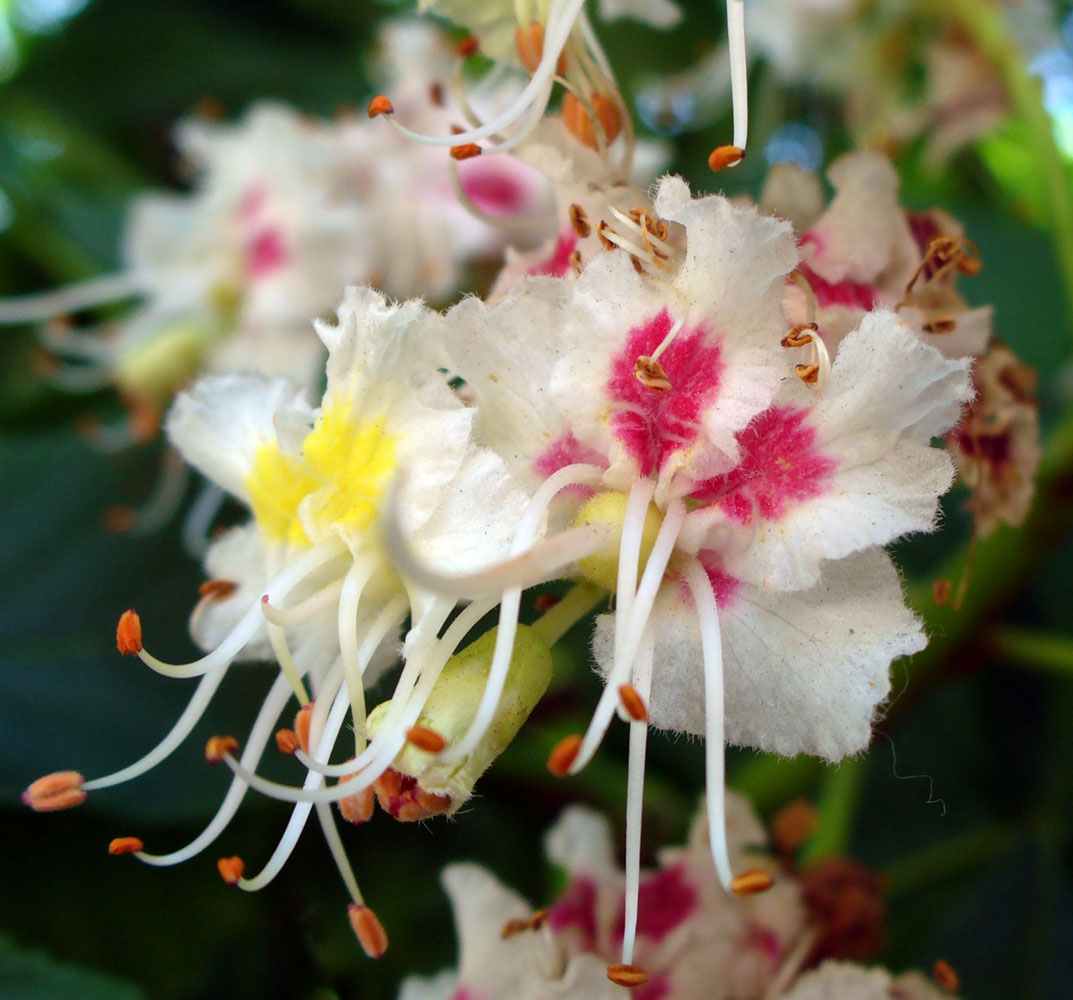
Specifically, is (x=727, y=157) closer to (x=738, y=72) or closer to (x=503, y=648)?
(x=738, y=72)

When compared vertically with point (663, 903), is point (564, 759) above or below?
above

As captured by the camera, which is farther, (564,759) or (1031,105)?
(1031,105)

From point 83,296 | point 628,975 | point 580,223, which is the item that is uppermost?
point 580,223

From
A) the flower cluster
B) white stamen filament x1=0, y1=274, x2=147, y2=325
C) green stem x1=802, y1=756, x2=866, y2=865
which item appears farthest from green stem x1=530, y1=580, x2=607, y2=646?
white stamen filament x1=0, y1=274, x2=147, y2=325

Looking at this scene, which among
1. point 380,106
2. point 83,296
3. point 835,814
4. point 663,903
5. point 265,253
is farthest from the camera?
point 83,296

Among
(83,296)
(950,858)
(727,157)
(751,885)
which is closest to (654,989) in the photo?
(751,885)

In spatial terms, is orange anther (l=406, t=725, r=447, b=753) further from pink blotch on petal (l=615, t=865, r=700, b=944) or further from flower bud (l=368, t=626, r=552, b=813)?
pink blotch on petal (l=615, t=865, r=700, b=944)

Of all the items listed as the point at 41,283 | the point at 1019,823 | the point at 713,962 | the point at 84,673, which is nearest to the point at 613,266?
the point at 713,962
